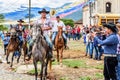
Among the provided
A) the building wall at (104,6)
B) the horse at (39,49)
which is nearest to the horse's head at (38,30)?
the horse at (39,49)

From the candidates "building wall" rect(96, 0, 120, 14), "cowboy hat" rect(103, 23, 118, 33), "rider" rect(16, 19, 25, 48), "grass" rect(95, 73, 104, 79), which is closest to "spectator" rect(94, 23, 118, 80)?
"cowboy hat" rect(103, 23, 118, 33)

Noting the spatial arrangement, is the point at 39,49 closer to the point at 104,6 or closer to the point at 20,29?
the point at 20,29

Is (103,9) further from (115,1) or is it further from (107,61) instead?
(107,61)

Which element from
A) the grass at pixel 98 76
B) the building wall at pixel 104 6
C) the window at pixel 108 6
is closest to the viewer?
the grass at pixel 98 76

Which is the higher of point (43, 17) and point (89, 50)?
point (43, 17)

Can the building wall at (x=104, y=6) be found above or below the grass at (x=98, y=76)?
above

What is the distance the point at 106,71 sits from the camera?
1221 centimetres

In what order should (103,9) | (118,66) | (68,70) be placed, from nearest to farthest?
(118,66)
(68,70)
(103,9)

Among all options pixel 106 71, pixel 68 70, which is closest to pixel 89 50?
pixel 68 70

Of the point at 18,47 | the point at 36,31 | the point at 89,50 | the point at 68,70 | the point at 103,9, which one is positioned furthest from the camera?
the point at 103,9

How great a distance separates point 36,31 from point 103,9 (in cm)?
7679

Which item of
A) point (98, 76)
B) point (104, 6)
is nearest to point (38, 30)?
point (98, 76)

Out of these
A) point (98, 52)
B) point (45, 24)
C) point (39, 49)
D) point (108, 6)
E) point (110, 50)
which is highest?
point (108, 6)

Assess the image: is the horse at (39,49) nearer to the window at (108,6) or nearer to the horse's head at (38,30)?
the horse's head at (38,30)
